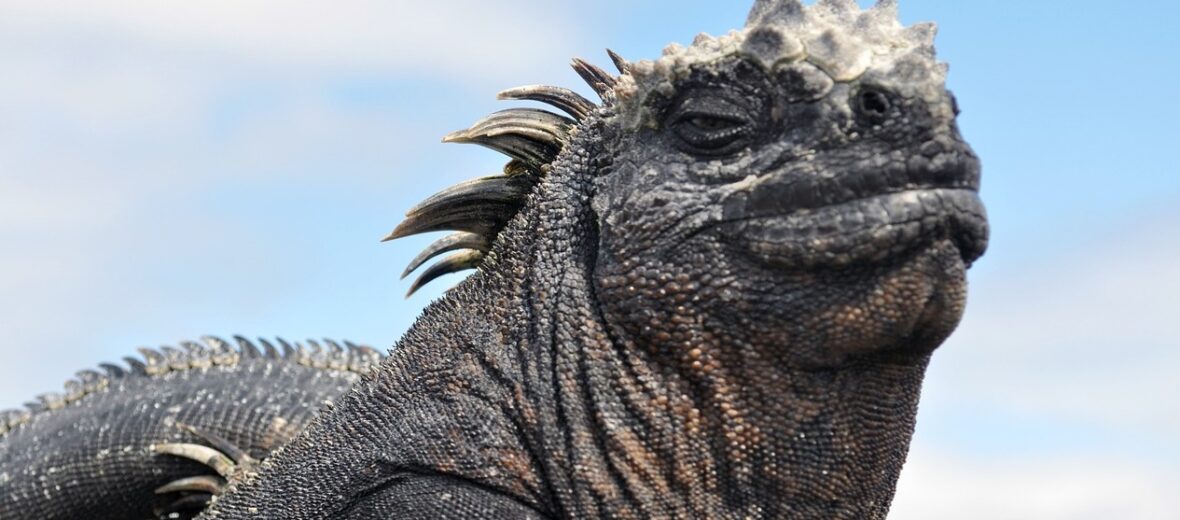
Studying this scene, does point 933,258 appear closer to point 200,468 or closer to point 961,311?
point 961,311

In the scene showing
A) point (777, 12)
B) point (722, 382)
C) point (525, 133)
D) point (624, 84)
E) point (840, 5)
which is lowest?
point (722, 382)

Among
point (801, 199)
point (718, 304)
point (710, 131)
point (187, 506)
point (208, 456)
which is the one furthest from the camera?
point (187, 506)

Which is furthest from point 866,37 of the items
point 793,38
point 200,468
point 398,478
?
point 200,468

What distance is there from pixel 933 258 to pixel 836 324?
16.9 inches

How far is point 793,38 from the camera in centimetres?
632

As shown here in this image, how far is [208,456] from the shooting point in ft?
30.7

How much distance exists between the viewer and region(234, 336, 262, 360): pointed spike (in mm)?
12219

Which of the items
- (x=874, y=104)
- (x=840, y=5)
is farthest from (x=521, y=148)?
(x=874, y=104)

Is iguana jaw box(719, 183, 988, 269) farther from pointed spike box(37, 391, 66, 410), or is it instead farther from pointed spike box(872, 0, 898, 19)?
pointed spike box(37, 391, 66, 410)

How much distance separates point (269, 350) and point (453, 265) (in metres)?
4.79

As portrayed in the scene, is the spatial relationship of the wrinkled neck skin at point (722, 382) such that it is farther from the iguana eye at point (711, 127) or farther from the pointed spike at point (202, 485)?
the pointed spike at point (202, 485)

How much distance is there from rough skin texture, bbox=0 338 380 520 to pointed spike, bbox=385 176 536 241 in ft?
11.7

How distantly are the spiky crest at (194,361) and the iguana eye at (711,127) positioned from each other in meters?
6.09

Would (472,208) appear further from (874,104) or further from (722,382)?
(874,104)
